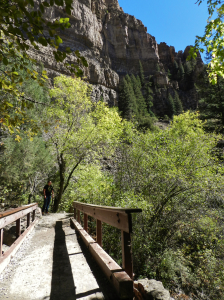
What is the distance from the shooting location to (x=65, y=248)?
4.34m

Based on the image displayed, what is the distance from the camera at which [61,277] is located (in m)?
2.85

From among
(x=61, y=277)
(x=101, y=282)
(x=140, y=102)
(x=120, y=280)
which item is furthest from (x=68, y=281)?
(x=140, y=102)

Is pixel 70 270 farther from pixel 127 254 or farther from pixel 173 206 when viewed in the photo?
pixel 173 206

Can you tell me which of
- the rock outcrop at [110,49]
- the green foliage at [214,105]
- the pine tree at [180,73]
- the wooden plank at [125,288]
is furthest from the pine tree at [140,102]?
the wooden plank at [125,288]

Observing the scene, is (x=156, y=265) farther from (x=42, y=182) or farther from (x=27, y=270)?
(x=42, y=182)

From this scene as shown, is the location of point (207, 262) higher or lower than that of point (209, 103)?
lower

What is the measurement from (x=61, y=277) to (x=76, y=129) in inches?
412

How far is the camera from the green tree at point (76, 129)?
11.8 meters

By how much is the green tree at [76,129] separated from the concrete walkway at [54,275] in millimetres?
7647

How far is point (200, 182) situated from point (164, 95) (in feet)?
213

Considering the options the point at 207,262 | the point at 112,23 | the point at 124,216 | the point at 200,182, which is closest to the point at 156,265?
the point at 207,262

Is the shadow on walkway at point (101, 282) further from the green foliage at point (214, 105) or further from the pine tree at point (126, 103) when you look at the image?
the pine tree at point (126, 103)

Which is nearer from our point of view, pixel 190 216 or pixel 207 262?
pixel 190 216

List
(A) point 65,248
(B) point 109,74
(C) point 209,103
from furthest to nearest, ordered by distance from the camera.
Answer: (B) point 109,74 < (C) point 209,103 < (A) point 65,248
